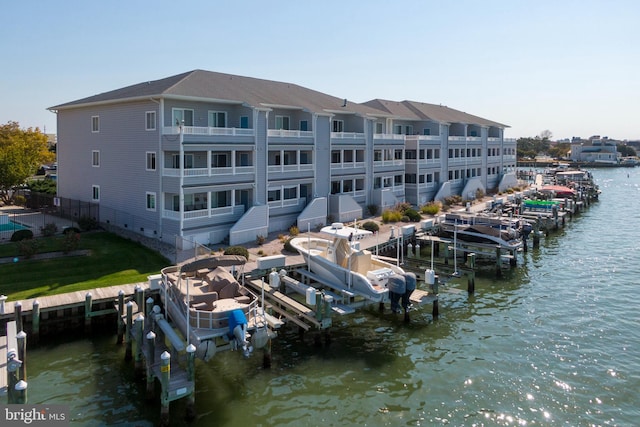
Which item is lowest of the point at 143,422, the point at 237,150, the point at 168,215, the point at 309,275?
the point at 143,422

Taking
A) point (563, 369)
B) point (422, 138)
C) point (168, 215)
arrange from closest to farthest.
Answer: point (563, 369)
point (168, 215)
point (422, 138)

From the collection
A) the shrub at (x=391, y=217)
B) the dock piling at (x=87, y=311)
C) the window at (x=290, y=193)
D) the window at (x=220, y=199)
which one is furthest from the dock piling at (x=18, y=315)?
the shrub at (x=391, y=217)

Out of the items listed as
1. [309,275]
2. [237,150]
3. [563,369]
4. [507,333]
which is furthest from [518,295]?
[237,150]

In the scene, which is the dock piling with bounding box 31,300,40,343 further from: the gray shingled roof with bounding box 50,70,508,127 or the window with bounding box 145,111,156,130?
the gray shingled roof with bounding box 50,70,508,127

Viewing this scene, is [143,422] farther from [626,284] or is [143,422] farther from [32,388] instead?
[626,284]

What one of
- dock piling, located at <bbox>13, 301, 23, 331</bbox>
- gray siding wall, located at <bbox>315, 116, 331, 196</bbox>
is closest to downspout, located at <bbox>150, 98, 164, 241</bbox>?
dock piling, located at <bbox>13, 301, 23, 331</bbox>

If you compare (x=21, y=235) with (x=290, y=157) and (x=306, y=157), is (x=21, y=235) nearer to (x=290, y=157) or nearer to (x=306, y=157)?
(x=290, y=157)
